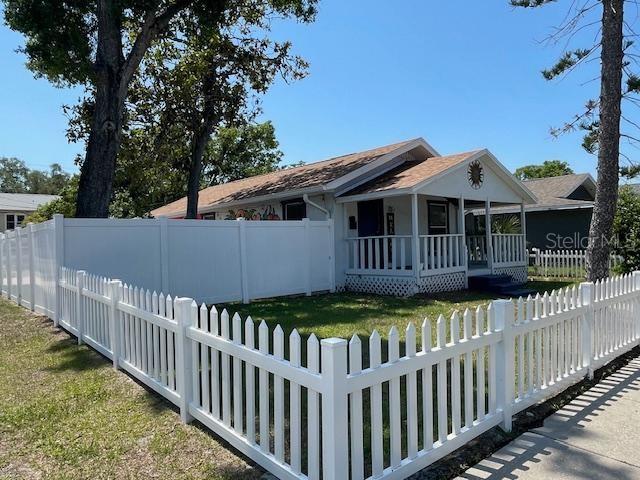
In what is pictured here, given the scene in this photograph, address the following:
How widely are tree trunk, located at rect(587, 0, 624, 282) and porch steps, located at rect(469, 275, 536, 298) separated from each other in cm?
557

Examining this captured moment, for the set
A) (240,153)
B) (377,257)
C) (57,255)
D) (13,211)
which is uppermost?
(240,153)

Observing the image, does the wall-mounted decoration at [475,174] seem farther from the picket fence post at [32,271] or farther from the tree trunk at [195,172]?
the picket fence post at [32,271]

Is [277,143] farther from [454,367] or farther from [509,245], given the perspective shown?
[454,367]

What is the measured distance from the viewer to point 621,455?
3496 mm

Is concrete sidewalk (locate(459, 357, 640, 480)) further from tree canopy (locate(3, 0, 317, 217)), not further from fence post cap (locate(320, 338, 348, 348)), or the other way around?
tree canopy (locate(3, 0, 317, 217))

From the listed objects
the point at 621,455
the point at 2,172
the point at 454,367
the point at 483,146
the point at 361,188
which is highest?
the point at 2,172

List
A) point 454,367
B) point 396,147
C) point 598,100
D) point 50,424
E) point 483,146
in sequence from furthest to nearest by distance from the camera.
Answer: point 396,147, point 483,146, point 598,100, point 50,424, point 454,367

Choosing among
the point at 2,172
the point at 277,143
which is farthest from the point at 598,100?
the point at 2,172

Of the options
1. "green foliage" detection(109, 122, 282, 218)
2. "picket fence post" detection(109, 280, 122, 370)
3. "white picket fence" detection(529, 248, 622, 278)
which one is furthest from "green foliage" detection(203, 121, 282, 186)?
"picket fence post" detection(109, 280, 122, 370)

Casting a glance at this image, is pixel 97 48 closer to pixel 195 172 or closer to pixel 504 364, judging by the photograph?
pixel 195 172

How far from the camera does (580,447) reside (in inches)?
143

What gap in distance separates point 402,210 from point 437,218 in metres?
1.78

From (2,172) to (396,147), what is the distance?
91387mm

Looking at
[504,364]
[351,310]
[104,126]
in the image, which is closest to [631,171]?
[351,310]
